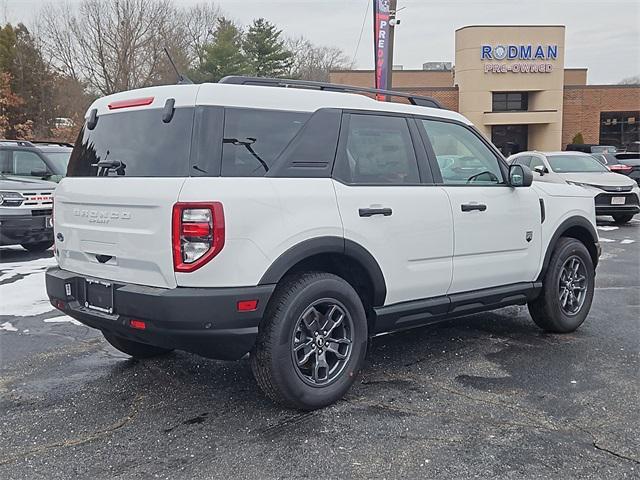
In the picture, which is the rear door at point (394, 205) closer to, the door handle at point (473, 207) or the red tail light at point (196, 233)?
the door handle at point (473, 207)

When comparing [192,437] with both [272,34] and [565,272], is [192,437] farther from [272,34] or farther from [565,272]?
[272,34]

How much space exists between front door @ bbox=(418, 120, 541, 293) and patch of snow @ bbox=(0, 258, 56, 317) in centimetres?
437

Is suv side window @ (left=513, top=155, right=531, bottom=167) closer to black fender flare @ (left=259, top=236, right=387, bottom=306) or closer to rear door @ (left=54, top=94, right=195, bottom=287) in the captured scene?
black fender flare @ (left=259, top=236, right=387, bottom=306)

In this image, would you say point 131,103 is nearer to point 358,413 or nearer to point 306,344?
point 306,344

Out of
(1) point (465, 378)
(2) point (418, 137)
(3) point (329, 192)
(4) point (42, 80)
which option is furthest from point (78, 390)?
(4) point (42, 80)

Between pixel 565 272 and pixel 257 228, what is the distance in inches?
135

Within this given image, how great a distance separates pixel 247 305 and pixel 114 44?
36.5 meters

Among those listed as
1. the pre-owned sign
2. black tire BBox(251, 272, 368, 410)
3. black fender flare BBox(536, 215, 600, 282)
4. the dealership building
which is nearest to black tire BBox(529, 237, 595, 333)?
black fender flare BBox(536, 215, 600, 282)

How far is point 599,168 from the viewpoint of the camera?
14.8 metres

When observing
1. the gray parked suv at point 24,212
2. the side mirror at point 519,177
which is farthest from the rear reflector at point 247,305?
the gray parked suv at point 24,212

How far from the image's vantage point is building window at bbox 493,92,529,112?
35219 mm

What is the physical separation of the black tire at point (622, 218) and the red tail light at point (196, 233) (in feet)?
43.1

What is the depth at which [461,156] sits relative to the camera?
203 inches

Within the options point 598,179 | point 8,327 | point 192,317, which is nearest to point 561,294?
point 192,317
